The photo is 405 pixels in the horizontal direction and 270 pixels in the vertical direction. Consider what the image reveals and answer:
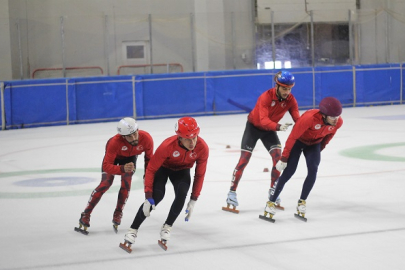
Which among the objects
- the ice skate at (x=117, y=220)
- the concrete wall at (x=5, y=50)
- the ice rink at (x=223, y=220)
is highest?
the concrete wall at (x=5, y=50)

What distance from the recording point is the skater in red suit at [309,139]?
7.61m

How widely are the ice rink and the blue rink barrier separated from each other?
7.54 meters

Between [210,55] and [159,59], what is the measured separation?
1971 millimetres

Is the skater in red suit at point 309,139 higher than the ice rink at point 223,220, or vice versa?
the skater in red suit at point 309,139

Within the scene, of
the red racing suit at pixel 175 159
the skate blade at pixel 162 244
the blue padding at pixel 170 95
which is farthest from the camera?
the blue padding at pixel 170 95

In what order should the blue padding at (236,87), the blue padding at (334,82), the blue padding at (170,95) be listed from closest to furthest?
the blue padding at (170,95)
the blue padding at (236,87)
the blue padding at (334,82)

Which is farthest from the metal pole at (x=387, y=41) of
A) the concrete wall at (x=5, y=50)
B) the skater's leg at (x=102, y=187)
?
the skater's leg at (x=102, y=187)

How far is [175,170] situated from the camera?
696 centimetres

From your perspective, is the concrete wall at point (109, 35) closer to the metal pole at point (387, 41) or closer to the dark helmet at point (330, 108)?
the metal pole at point (387, 41)

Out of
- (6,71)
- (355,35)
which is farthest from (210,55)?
(6,71)

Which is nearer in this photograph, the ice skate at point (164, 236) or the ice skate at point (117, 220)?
the ice skate at point (164, 236)

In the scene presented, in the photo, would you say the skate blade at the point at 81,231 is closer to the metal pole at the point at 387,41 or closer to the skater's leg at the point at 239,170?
the skater's leg at the point at 239,170

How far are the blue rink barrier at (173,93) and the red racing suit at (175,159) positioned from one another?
16.3 m

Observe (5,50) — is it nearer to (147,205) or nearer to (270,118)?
(270,118)
